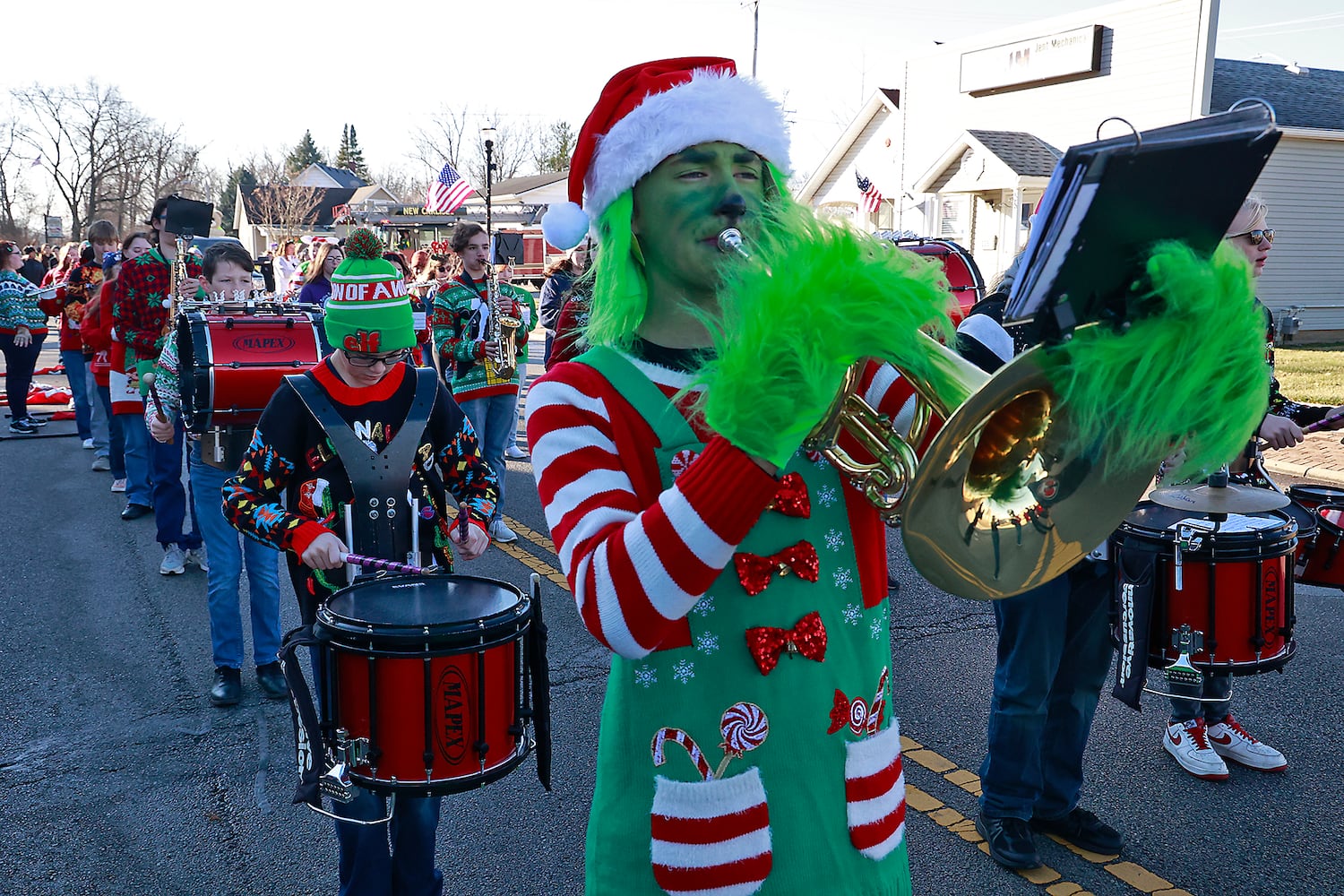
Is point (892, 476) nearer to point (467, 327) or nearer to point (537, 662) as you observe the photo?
point (537, 662)

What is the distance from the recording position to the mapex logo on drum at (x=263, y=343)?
5.02m

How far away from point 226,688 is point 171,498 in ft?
7.98

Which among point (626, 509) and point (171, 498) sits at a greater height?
point (626, 509)

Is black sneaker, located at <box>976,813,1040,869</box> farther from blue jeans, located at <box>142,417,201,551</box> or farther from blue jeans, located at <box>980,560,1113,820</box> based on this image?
blue jeans, located at <box>142,417,201,551</box>

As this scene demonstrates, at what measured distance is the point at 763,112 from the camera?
6.06 feet

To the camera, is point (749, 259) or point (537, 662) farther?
point (537, 662)

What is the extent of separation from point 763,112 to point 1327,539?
11.7 feet

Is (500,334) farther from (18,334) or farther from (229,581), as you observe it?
(18,334)

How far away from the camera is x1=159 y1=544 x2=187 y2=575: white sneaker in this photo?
23.2 ft

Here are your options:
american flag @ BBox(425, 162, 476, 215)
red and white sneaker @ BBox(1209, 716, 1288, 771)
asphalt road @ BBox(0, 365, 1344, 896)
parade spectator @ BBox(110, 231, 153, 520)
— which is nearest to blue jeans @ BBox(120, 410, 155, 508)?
parade spectator @ BBox(110, 231, 153, 520)

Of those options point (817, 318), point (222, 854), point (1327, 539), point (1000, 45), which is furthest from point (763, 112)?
point (1000, 45)

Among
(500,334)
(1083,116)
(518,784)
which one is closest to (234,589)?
(518,784)

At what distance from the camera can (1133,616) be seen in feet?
12.1

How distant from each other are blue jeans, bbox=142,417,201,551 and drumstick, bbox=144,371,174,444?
541 millimetres
